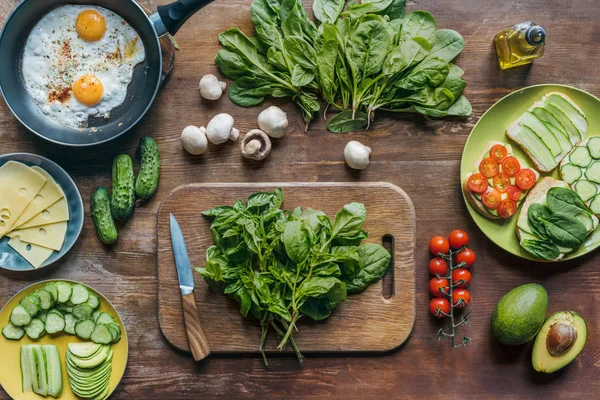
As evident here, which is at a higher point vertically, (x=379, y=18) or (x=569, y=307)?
(x=379, y=18)

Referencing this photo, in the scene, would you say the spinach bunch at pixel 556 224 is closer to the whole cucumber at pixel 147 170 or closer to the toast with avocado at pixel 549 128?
the toast with avocado at pixel 549 128

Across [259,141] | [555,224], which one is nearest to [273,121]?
[259,141]

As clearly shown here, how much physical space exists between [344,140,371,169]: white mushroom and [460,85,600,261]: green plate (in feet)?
1.35

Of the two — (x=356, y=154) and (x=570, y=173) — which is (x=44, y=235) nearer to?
(x=356, y=154)

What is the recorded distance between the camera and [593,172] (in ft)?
7.86

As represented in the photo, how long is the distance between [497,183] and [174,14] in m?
1.48

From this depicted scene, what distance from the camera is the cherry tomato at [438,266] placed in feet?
7.97

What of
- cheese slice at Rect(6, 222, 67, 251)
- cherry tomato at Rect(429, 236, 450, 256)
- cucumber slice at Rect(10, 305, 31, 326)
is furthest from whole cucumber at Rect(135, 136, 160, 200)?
cherry tomato at Rect(429, 236, 450, 256)

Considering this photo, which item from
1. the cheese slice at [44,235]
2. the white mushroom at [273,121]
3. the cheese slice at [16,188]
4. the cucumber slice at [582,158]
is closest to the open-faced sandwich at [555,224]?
the cucumber slice at [582,158]

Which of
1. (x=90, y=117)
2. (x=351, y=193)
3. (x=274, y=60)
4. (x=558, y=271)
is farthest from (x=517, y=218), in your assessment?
(x=90, y=117)

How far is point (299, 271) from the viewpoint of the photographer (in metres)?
2.21

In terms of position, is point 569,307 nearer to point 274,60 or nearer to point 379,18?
point 379,18

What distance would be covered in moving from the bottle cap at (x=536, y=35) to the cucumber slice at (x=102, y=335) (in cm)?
211

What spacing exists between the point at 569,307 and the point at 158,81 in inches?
79.8
